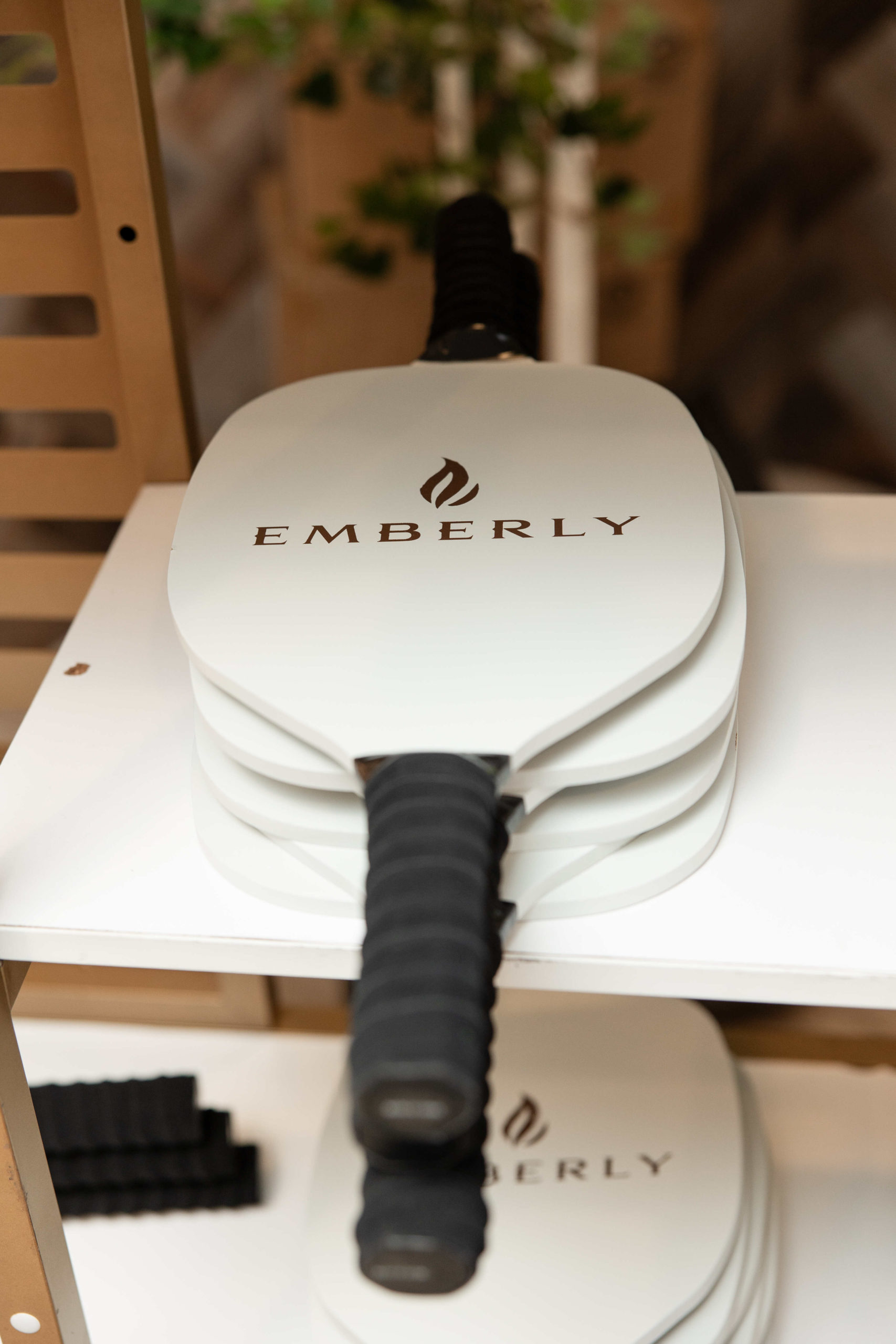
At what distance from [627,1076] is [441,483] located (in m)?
0.41

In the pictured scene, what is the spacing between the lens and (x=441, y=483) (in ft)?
1.62

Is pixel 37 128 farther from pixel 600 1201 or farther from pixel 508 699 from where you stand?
pixel 600 1201

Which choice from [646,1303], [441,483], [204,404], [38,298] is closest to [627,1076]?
[646,1303]

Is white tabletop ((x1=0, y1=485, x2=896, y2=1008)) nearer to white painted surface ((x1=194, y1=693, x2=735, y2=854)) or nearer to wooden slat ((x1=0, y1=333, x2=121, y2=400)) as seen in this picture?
white painted surface ((x1=194, y1=693, x2=735, y2=854))

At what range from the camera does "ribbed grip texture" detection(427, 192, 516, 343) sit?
1.95ft

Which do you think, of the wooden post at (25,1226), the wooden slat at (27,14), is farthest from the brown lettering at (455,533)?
the wooden slat at (27,14)

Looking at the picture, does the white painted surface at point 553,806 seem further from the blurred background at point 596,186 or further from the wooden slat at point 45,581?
the blurred background at point 596,186

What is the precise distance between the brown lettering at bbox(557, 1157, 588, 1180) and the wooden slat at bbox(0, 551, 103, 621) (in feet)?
1.43

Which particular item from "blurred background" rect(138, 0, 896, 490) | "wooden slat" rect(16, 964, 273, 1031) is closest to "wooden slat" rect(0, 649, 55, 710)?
"wooden slat" rect(16, 964, 273, 1031)

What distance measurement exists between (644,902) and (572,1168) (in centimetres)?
31

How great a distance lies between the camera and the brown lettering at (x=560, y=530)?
0.46 metres

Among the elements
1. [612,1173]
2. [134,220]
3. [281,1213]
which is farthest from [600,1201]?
[134,220]

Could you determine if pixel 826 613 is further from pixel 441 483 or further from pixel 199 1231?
pixel 199 1231

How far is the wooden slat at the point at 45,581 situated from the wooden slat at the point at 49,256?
0.16 metres
